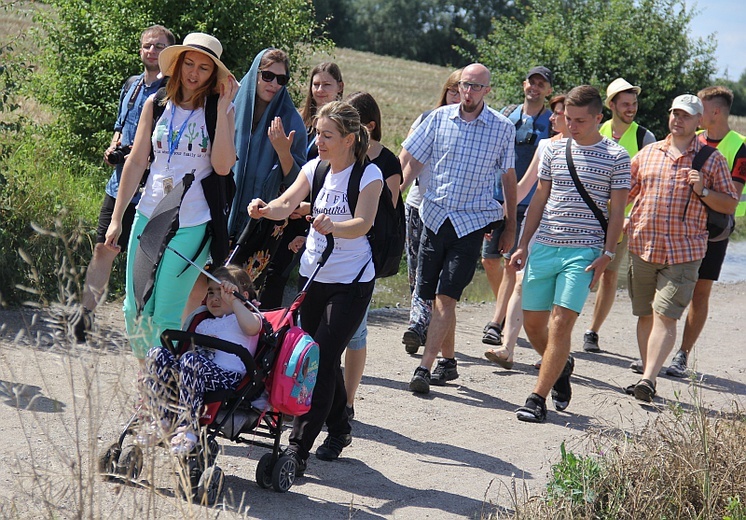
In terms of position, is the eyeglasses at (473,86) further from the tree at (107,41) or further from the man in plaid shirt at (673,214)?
the tree at (107,41)

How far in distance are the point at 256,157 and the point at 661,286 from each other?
11.3 ft

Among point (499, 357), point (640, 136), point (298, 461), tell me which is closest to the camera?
point (298, 461)

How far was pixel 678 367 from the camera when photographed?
8.48m

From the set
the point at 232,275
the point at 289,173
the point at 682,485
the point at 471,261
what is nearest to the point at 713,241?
the point at 471,261

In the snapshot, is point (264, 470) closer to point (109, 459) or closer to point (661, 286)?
point (109, 459)

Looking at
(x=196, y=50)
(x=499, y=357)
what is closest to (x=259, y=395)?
(x=196, y=50)

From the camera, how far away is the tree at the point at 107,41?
10.4 metres

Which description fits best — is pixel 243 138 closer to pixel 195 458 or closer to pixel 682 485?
pixel 195 458

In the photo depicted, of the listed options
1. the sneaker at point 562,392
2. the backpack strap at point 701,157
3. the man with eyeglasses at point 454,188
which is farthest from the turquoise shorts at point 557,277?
the backpack strap at point 701,157

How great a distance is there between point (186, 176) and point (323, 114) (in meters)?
0.79

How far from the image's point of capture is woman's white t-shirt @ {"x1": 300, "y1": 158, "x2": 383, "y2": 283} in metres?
5.24

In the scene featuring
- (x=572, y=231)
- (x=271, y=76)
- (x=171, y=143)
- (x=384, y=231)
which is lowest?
(x=384, y=231)

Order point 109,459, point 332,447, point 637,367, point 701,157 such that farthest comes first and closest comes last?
point 637,367 → point 701,157 → point 332,447 → point 109,459

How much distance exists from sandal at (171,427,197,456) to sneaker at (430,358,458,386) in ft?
10.9
